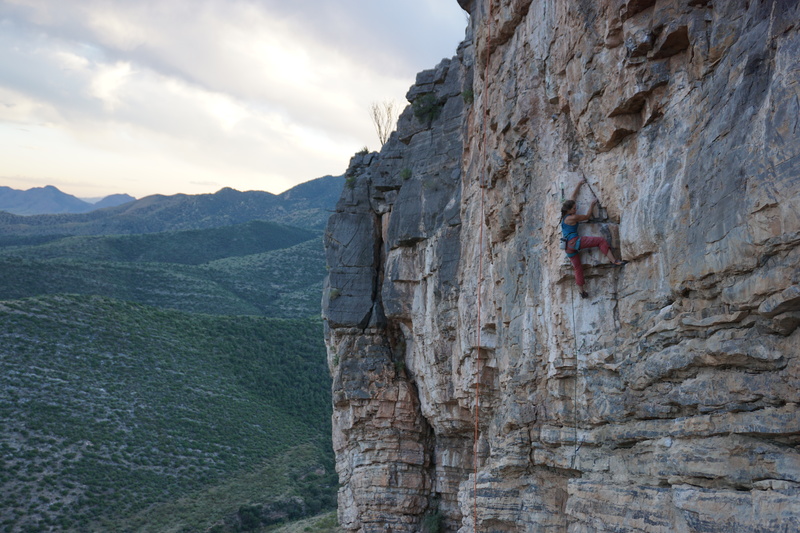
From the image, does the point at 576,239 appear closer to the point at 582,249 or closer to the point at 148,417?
the point at 582,249

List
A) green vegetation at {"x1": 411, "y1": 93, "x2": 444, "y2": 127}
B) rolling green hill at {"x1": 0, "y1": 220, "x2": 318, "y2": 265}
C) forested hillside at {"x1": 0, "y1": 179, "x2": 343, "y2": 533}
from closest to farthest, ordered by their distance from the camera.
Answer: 1. green vegetation at {"x1": 411, "y1": 93, "x2": 444, "y2": 127}
2. forested hillside at {"x1": 0, "y1": 179, "x2": 343, "y2": 533}
3. rolling green hill at {"x1": 0, "y1": 220, "x2": 318, "y2": 265}

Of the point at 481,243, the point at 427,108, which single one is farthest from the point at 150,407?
the point at 481,243

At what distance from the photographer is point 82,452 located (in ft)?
105

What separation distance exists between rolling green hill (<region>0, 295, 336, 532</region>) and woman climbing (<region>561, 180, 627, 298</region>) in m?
23.8

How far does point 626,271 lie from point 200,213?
409 ft

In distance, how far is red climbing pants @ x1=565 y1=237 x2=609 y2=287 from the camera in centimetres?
974

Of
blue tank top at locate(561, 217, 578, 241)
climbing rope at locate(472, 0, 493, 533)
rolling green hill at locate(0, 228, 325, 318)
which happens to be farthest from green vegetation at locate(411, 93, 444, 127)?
rolling green hill at locate(0, 228, 325, 318)

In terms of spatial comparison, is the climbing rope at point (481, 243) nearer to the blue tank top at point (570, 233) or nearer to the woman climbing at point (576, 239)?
the woman climbing at point (576, 239)

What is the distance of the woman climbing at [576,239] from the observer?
9.75 metres

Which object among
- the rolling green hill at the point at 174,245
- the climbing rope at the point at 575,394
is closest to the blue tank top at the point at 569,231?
the climbing rope at the point at 575,394

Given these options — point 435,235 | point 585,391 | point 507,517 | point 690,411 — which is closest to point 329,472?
point 435,235

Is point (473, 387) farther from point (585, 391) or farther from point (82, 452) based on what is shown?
point (82, 452)

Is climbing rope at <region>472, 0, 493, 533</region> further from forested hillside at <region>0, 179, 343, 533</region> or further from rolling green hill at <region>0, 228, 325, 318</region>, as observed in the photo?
rolling green hill at <region>0, 228, 325, 318</region>

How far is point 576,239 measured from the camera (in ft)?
32.7
